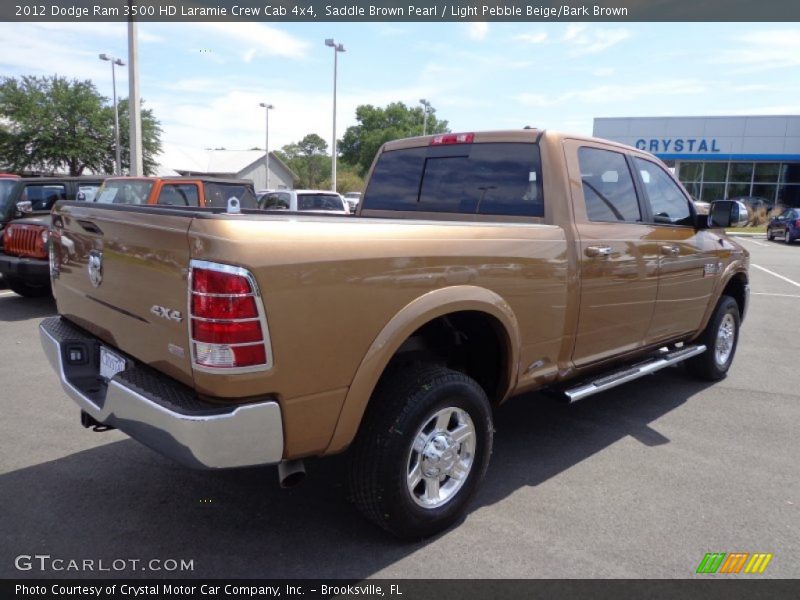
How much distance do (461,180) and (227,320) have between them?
2.30 m

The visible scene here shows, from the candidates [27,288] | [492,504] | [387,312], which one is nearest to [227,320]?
[387,312]

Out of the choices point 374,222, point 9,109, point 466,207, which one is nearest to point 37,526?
point 374,222

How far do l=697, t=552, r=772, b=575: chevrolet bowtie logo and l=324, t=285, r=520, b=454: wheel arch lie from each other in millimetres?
1435

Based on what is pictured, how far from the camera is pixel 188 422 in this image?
→ 7.16ft

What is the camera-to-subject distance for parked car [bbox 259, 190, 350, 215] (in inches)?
589

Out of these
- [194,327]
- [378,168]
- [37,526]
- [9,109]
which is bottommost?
[37,526]

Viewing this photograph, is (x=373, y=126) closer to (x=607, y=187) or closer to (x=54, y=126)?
(x=54, y=126)

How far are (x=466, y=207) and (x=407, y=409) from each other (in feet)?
5.61

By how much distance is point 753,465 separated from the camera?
384 cm

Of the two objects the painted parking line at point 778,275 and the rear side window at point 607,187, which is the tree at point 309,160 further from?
the rear side window at point 607,187

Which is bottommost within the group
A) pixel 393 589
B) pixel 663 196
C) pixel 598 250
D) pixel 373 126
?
pixel 393 589

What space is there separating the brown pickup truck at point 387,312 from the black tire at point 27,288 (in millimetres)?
5944

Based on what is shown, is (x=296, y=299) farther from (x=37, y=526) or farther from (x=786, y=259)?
(x=786, y=259)

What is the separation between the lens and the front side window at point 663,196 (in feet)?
14.8
